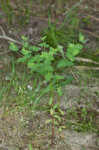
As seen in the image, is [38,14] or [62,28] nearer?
[62,28]

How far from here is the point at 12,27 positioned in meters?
2.73

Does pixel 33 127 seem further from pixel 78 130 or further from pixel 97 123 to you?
pixel 97 123

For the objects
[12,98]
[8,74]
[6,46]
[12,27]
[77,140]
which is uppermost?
[12,27]

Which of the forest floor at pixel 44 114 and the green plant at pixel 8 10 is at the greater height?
the green plant at pixel 8 10

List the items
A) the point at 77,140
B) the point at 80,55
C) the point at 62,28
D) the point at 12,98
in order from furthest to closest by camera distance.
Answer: the point at 62,28 < the point at 80,55 < the point at 12,98 < the point at 77,140

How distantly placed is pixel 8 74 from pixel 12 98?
0.28 metres

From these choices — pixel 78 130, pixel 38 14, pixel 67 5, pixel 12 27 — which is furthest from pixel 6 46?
pixel 78 130

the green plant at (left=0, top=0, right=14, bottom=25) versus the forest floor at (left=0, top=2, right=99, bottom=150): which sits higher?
the green plant at (left=0, top=0, right=14, bottom=25)

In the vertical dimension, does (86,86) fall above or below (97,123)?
above

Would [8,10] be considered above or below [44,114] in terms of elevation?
above

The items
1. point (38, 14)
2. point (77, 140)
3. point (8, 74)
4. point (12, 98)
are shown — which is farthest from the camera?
point (38, 14)

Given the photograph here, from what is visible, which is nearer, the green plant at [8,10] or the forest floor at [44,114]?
the forest floor at [44,114]

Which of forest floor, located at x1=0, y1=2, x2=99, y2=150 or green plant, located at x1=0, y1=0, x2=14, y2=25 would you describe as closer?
forest floor, located at x1=0, y1=2, x2=99, y2=150

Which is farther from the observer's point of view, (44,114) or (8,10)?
(8,10)
